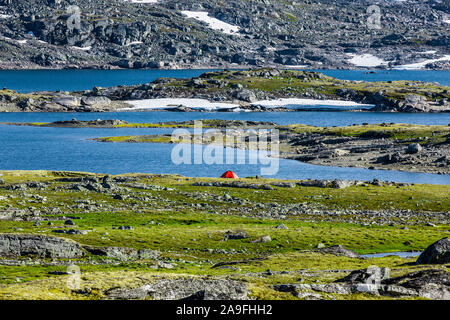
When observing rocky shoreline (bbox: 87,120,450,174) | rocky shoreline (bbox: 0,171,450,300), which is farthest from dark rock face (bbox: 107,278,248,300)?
rocky shoreline (bbox: 87,120,450,174)

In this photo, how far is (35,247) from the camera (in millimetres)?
55000

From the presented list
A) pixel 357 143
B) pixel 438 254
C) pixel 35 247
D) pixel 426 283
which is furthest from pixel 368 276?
pixel 357 143

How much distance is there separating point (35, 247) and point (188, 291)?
23.7 meters

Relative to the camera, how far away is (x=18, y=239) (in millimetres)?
55469

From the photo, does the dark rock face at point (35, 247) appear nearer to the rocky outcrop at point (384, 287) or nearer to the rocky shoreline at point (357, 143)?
the rocky outcrop at point (384, 287)

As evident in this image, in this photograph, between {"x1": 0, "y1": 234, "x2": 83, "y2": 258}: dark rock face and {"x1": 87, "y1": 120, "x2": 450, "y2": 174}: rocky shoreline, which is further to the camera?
{"x1": 87, "y1": 120, "x2": 450, "y2": 174}: rocky shoreline

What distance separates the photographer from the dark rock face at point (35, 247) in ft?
180

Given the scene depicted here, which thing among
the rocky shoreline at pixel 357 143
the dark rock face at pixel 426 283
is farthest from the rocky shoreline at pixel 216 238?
the rocky shoreline at pixel 357 143

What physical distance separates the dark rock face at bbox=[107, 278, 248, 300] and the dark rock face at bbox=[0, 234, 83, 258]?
19580 mm

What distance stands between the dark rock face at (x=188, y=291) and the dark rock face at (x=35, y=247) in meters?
19.6

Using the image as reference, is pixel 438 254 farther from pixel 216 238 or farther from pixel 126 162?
pixel 126 162

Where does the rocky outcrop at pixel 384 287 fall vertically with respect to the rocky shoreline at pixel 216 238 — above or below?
above

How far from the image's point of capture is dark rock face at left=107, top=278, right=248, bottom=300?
34.2 m

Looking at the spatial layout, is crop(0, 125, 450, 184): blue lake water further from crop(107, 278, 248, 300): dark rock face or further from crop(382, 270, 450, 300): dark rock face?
crop(107, 278, 248, 300): dark rock face
